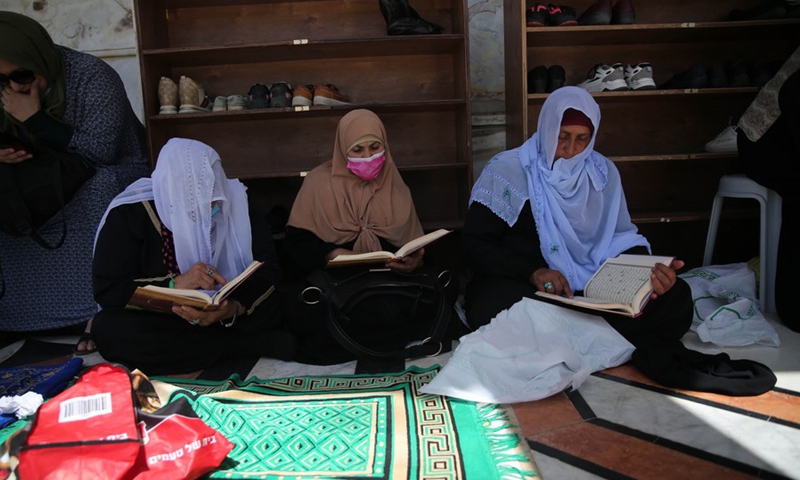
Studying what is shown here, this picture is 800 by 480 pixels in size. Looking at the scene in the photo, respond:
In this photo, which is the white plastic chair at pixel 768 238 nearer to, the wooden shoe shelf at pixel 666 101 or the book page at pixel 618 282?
the wooden shoe shelf at pixel 666 101

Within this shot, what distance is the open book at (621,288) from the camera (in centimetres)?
165

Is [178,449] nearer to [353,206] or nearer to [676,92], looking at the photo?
[353,206]

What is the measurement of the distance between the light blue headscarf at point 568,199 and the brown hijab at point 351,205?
0.40 metres

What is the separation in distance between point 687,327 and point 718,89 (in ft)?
4.98

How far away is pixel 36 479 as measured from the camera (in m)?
1.02

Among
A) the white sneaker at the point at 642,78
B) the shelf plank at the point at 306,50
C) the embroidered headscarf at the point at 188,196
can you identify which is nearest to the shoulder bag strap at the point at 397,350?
the embroidered headscarf at the point at 188,196

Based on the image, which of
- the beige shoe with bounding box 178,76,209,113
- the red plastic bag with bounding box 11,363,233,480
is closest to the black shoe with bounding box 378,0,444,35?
the beige shoe with bounding box 178,76,209,113

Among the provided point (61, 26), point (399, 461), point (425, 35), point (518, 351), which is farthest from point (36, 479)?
point (61, 26)

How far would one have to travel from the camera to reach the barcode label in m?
1.09

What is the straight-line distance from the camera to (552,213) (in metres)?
2.24

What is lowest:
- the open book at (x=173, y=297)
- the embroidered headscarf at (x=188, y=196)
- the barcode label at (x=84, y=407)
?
the barcode label at (x=84, y=407)

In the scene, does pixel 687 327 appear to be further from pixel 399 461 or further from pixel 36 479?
pixel 36 479

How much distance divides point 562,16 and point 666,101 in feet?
3.04

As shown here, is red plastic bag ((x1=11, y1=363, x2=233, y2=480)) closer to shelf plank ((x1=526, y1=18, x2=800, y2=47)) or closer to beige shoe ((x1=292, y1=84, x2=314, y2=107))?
beige shoe ((x1=292, y1=84, x2=314, y2=107))
